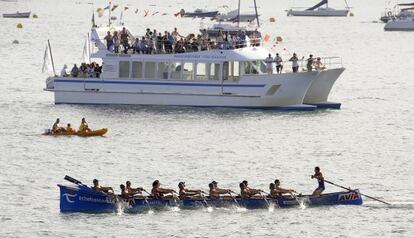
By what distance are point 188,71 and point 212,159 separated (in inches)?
662

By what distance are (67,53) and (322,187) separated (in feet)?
314

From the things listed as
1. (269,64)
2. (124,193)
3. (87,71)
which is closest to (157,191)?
(124,193)

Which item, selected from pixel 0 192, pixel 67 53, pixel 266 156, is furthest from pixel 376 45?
pixel 0 192

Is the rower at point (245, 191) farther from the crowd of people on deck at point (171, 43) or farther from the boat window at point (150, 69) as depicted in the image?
the boat window at point (150, 69)

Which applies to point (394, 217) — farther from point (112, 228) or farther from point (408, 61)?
point (408, 61)

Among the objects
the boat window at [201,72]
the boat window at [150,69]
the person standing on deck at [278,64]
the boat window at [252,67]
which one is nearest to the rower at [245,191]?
the person standing on deck at [278,64]

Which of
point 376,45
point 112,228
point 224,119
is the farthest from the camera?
point 376,45

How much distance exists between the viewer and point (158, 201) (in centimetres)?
6038

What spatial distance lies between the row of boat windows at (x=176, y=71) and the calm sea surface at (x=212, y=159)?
2.19 metres

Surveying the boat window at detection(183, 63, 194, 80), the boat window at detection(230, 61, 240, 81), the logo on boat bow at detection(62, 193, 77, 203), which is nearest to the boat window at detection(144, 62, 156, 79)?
→ the boat window at detection(183, 63, 194, 80)

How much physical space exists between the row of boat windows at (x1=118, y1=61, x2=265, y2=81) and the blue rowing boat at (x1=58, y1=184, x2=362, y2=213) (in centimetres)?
2961

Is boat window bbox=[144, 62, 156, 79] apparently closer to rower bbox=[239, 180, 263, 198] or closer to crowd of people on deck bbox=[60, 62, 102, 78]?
crowd of people on deck bbox=[60, 62, 102, 78]

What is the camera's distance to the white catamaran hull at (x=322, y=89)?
92250mm

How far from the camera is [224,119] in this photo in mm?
88562
